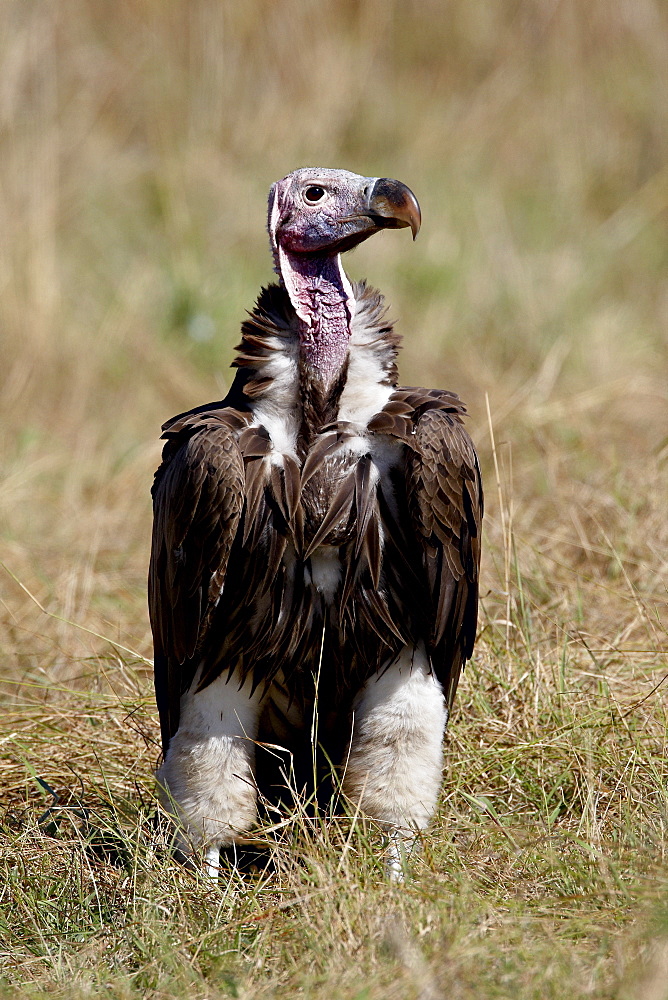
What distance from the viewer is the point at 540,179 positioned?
8.84 m

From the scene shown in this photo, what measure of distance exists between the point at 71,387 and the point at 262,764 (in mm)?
3697

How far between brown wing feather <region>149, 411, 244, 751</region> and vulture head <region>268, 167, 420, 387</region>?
0.91 feet

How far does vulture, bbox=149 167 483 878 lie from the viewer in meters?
2.77

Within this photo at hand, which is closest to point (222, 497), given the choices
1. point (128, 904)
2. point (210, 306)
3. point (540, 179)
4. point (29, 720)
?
point (128, 904)

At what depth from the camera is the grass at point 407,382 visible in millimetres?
2414

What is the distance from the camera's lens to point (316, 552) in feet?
9.30

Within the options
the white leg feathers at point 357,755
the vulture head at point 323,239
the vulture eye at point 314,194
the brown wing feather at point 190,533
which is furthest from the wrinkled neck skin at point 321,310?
the white leg feathers at point 357,755

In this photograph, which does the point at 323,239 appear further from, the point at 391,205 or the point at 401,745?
the point at 401,745

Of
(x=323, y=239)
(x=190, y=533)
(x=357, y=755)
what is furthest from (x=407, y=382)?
(x=190, y=533)

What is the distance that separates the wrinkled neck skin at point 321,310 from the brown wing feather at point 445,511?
22 centimetres

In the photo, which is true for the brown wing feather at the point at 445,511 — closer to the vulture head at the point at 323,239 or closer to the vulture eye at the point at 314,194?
the vulture head at the point at 323,239

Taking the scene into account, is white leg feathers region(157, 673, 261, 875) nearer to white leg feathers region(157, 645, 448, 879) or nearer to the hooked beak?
white leg feathers region(157, 645, 448, 879)

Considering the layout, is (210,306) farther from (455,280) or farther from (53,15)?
(53,15)

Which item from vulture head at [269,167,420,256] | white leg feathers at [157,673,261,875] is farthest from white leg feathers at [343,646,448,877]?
vulture head at [269,167,420,256]
